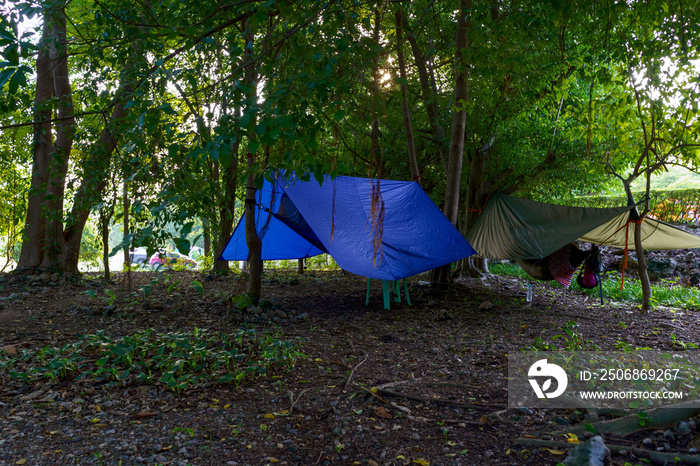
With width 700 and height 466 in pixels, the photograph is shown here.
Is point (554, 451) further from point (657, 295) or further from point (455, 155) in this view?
point (657, 295)

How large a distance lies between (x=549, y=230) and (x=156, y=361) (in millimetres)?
3968

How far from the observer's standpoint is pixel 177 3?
225cm

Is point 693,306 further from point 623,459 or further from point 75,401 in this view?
point 75,401

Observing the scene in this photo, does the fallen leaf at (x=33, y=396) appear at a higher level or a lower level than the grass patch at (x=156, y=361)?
lower

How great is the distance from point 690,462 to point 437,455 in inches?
31.0

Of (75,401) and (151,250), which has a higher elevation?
(151,250)

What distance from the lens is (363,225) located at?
441 centimetres

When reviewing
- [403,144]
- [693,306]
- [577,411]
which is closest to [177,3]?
[577,411]

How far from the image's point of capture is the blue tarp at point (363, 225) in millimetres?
4020

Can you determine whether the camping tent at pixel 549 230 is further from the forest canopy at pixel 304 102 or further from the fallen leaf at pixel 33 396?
the fallen leaf at pixel 33 396

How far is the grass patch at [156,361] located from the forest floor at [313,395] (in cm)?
4

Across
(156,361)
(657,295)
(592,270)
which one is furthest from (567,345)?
(657,295)

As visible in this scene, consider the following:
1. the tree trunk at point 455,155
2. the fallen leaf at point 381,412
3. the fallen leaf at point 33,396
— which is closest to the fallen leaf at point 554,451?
the fallen leaf at point 381,412

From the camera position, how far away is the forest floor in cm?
167
